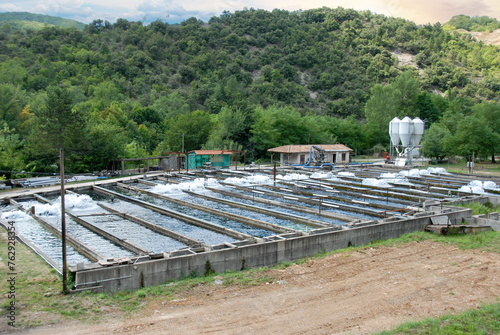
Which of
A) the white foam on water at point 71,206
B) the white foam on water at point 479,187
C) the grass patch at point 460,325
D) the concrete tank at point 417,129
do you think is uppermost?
the concrete tank at point 417,129

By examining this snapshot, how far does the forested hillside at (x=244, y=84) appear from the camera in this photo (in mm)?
41688

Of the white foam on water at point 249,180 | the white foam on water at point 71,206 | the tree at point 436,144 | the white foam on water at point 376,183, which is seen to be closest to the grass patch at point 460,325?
the white foam on water at point 71,206

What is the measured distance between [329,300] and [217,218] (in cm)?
1188

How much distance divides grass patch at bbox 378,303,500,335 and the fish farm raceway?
231 inches

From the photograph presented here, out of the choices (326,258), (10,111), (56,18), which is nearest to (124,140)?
(10,111)

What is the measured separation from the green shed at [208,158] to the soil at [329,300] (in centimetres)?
2646

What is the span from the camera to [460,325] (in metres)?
8.07

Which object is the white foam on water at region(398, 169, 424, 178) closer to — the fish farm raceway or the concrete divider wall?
the fish farm raceway

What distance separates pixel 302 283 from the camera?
11.0 m

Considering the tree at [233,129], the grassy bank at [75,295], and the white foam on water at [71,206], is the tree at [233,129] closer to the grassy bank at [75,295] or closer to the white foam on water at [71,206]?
the white foam on water at [71,206]

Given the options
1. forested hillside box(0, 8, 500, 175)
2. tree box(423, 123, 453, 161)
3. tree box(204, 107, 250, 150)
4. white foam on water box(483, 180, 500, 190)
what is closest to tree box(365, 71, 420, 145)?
forested hillside box(0, 8, 500, 175)

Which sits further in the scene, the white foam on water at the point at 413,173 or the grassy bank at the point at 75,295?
the white foam on water at the point at 413,173

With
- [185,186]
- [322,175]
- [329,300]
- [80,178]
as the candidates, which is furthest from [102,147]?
[329,300]

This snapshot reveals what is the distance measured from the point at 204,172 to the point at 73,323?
28.1 metres
